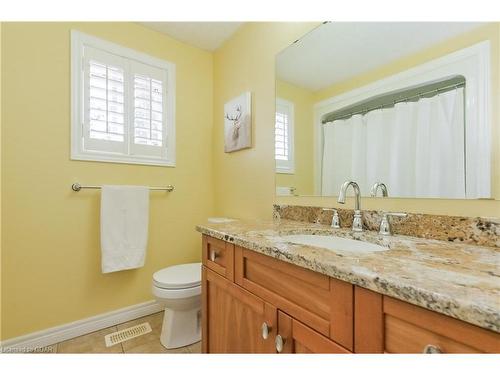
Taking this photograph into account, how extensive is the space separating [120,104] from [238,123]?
2.95ft

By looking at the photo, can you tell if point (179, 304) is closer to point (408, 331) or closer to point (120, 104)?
point (408, 331)

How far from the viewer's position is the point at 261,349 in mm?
827

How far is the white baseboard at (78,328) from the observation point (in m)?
1.48

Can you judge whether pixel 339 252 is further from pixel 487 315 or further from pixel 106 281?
pixel 106 281

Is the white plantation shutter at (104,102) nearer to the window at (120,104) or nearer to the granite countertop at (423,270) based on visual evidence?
the window at (120,104)

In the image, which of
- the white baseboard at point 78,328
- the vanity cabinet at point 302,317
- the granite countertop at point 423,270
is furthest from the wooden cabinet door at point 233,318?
the white baseboard at point 78,328

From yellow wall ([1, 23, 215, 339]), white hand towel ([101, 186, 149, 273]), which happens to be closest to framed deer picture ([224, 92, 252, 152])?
yellow wall ([1, 23, 215, 339])

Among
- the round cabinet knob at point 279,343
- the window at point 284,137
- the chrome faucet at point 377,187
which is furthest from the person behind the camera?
the window at point 284,137

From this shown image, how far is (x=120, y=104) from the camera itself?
1.82 m

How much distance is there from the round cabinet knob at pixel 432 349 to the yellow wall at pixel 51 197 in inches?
74.6

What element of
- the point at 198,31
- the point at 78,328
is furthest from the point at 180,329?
the point at 198,31

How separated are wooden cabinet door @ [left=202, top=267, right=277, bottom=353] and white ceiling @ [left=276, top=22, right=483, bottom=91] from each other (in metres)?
1.18

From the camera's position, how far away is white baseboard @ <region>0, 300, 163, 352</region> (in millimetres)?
1483
